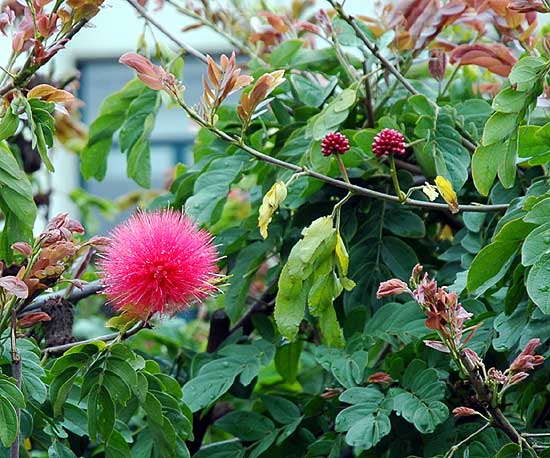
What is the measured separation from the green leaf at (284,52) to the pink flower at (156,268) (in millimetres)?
486

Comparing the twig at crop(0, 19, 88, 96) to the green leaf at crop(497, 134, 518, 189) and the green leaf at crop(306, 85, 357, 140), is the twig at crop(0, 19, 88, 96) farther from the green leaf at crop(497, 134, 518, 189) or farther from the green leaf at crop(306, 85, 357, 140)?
the green leaf at crop(497, 134, 518, 189)

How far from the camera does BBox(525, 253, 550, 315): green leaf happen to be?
83 cm

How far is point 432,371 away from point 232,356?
0.95 feet

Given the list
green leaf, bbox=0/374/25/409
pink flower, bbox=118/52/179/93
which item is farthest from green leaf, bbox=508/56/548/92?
green leaf, bbox=0/374/25/409

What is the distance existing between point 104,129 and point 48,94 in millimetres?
472

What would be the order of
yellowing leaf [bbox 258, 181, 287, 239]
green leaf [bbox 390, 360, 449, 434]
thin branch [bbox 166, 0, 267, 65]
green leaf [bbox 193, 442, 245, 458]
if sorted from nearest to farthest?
yellowing leaf [bbox 258, 181, 287, 239]
green leaf [bbox 390, 360, 449, 434]
green leaf [bbox 193, 442, 245, 458]
thin branch [bbox 166, 0, 267, 65]

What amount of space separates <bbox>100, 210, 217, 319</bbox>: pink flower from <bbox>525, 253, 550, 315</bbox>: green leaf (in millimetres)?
292

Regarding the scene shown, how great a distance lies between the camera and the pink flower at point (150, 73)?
0.91 m

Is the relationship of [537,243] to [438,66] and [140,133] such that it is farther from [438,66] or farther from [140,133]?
[140,133]

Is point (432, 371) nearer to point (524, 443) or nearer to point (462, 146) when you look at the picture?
point (524, 443)

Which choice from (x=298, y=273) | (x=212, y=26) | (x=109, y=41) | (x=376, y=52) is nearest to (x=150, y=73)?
(x=298, y=273)

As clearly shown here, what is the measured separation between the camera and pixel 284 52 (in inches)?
51.3

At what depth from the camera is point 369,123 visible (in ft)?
4.25

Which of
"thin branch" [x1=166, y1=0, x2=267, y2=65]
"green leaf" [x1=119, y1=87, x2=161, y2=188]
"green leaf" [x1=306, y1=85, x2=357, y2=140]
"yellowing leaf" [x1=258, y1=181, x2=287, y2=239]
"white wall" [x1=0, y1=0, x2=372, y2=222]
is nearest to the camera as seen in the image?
"yellowing leaf" [x1=258, y1=181, x2=287, y2=239]
